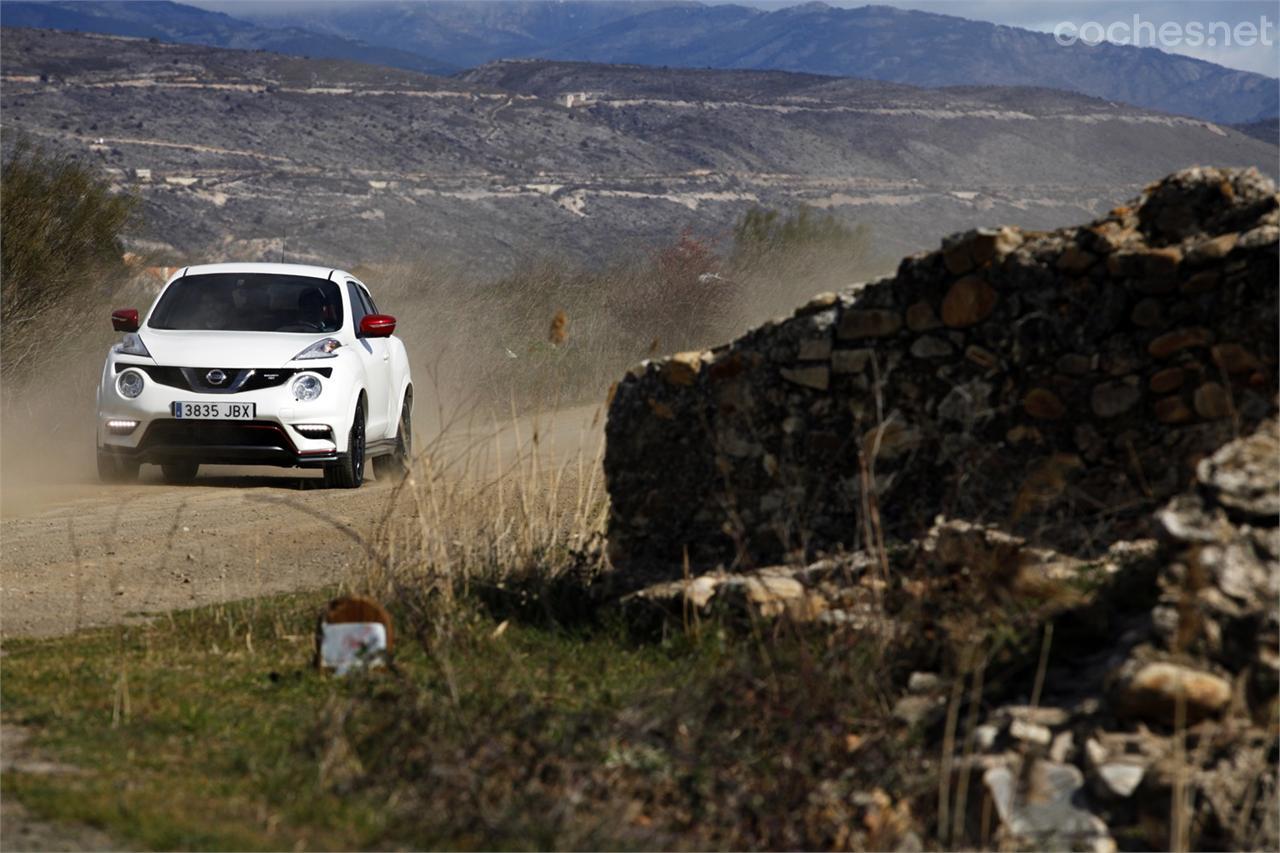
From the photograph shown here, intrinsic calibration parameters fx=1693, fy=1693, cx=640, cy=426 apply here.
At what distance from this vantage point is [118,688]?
253 inches

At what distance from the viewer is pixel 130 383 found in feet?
44.4

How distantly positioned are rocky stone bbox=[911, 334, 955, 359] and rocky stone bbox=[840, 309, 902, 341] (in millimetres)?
120

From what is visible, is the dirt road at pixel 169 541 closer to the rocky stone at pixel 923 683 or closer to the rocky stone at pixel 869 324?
the rocky stone at pixel 869 324

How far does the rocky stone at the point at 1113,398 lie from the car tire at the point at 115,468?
8986 mm

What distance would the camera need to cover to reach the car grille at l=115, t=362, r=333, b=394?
1345 cm

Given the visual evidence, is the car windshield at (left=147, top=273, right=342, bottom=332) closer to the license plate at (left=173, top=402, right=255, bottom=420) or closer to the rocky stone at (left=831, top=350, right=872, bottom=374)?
the license plate at (left=173, top=402, right=255, bottom=420)

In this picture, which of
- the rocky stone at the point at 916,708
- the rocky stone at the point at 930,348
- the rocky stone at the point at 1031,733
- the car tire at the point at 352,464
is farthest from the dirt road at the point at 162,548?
the rocky stone at the point at 1031,733

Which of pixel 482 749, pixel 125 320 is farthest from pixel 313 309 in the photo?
pixel 482 749

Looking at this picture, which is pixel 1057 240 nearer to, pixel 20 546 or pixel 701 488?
pixel 701 488

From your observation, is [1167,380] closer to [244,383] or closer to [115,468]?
→ [244,383]

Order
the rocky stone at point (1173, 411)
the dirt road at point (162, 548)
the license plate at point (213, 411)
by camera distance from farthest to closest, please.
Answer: the license plate at point (213, 411) → the dirt road at point (162, 548) → the rocky stone at point (1173, 411)

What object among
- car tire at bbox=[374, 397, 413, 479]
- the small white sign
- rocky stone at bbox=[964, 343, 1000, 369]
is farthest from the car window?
rocky stone at bbox=[964, 343, 1000, 369]

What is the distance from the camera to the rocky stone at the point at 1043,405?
743 cm

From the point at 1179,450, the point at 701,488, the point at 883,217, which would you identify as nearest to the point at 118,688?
the point at 701,488
